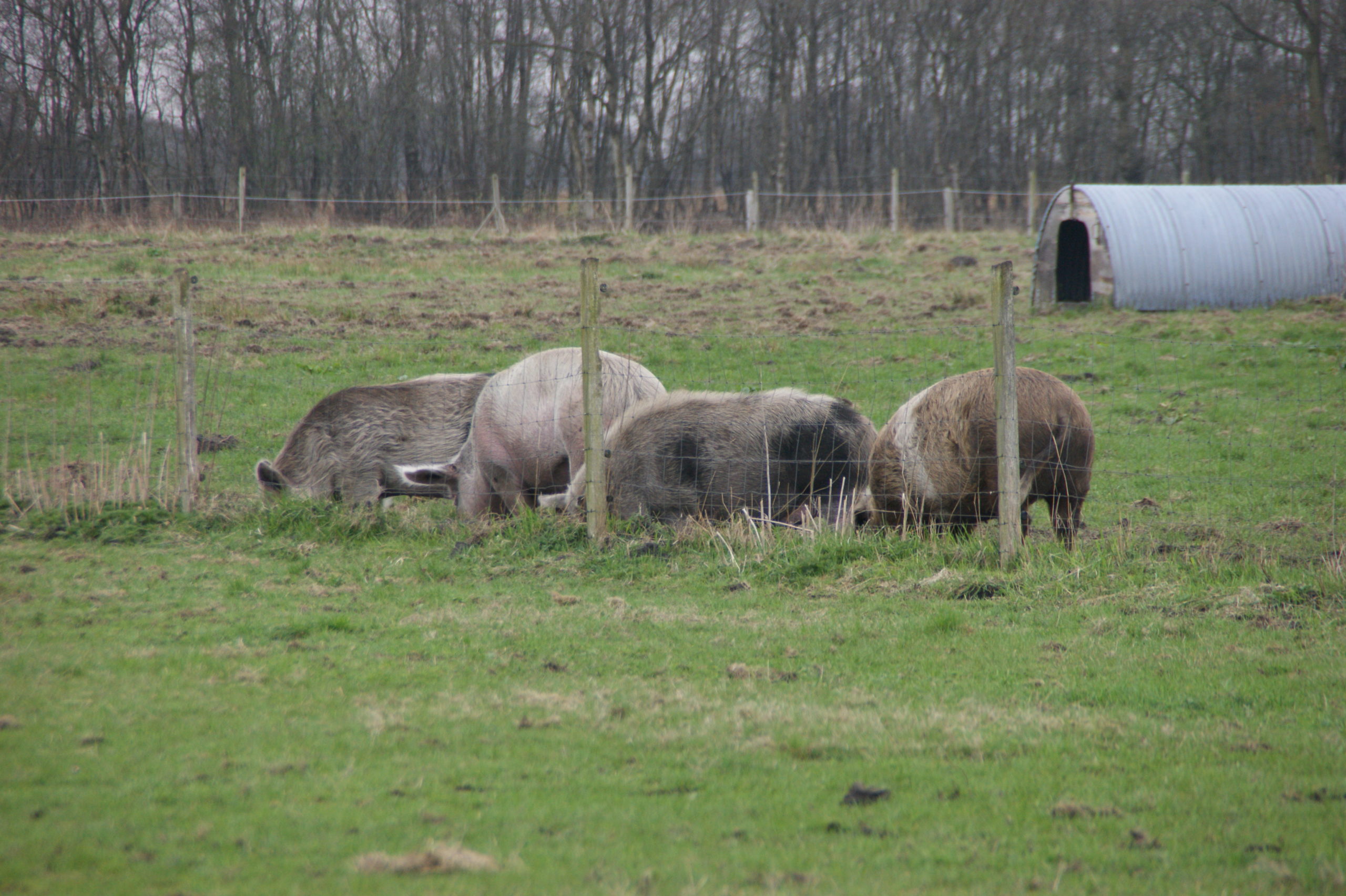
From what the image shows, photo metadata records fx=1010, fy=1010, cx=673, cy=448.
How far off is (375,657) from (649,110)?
1112 inches

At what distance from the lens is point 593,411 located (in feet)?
23.8

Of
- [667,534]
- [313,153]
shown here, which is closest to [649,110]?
[313,153]

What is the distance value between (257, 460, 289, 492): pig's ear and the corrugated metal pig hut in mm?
12619

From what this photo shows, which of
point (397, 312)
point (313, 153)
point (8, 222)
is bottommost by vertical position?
point (397, 312)

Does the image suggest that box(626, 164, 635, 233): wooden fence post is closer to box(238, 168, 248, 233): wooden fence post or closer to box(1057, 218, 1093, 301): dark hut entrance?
box(238, 168, 248, 233): wooden fence post

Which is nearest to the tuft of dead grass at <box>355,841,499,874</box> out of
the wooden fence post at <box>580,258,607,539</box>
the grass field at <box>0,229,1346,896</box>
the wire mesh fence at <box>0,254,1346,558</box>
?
the grass field at <box>0,229,1346,896</box>

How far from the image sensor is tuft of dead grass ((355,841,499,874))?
2777 mm

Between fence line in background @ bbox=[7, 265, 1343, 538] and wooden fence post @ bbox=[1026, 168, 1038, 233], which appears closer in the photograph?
fence line in background @ bbox=[7, 265, 1343, 538]

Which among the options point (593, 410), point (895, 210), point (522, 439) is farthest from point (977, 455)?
point (895, 210)

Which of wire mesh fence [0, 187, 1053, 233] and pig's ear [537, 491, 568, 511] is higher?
wire mesh fence [0, 187, 1053, 233]

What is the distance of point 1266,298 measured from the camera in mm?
16047

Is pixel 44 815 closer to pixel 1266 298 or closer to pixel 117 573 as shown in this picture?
pixel 117 573

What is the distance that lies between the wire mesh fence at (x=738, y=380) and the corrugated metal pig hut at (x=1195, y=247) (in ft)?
3.24

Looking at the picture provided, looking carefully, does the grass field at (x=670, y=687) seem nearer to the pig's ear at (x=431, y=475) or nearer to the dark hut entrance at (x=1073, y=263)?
the pig's ear at (x=431, y=475)
